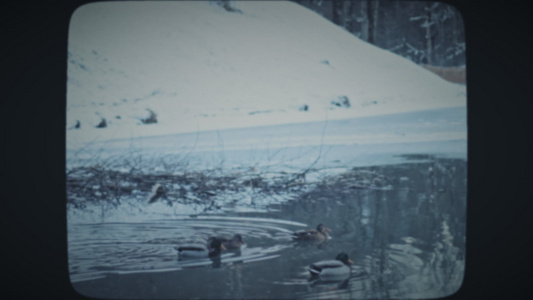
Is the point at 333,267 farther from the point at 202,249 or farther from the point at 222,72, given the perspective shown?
the point at 222,72

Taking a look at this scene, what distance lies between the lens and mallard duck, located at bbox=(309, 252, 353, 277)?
7.96 feet

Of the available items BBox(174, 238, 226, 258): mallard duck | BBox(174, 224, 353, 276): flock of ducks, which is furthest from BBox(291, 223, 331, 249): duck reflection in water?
BBox(174, 238, 226, 258): mallard duck

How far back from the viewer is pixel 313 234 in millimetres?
2506

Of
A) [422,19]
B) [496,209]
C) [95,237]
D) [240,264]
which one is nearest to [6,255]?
[95,237]

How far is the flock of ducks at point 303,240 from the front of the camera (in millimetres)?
2436

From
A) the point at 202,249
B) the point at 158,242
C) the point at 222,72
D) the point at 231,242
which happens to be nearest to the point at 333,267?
the point at 231,242

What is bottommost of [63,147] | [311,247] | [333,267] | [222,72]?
[333,267]

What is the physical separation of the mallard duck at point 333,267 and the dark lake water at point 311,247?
0.05 m

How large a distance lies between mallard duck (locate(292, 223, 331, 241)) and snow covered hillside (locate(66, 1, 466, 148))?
2.26 ft

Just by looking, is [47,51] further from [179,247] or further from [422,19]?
[422,19]

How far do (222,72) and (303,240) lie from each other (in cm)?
116

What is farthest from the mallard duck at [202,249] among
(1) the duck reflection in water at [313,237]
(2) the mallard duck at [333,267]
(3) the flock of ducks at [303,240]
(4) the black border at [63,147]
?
(4) the black border at [63,147]

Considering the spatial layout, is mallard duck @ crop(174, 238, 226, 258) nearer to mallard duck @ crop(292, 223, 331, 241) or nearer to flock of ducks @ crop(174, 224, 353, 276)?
flock of ducks @ crop(174, 224, 353, 276)

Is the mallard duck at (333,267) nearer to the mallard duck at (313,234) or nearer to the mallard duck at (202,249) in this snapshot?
the mallard duck at (313,234)
